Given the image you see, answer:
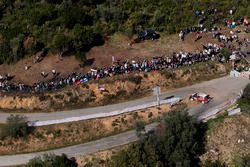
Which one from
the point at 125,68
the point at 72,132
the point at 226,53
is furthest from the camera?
the point at 226,53

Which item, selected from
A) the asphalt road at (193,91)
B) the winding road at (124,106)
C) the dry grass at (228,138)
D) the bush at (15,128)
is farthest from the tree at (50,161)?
the dry grass at (228,138)

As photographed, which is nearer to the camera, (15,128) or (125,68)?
(15,128)

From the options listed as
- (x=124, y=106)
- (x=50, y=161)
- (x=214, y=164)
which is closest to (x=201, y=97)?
(x=124, y=106)

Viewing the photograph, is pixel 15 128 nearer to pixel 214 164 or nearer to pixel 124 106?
pixel 124 106

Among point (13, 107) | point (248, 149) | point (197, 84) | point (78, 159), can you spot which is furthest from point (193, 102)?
point (13, 107)

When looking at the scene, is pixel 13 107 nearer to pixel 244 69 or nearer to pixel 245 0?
pixel 244 69
